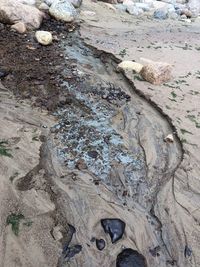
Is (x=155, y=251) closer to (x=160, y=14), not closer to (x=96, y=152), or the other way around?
(x=96, y=152)

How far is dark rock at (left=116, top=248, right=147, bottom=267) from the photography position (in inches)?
124

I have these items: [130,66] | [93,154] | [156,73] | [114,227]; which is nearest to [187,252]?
[114,227]

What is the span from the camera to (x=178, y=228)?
352 centimetres

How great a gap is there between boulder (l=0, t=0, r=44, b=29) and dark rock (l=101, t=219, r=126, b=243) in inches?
184

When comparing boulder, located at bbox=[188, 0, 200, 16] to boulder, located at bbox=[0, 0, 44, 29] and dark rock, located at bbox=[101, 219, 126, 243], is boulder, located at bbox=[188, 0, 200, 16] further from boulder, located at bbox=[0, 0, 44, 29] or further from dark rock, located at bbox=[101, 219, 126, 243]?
dark rock, located at bbox=[101, 219, 126, 243]

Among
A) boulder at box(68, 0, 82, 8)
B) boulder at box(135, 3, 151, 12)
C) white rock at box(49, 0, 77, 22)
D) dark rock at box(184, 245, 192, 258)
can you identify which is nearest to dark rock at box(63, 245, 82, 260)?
dark rock at box(184, 245, 192, 258)

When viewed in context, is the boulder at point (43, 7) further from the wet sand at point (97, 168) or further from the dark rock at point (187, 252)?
the dark rock at point (187, 252)

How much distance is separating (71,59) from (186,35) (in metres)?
3.21

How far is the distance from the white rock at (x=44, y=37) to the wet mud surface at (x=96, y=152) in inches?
4.7

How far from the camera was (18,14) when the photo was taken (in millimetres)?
7000

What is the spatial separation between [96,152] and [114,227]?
3.60 ft

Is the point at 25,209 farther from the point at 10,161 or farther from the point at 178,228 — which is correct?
the point at 178,228

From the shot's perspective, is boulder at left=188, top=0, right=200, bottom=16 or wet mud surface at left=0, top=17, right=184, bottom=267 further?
boulder at left=188, top=0, right=200, bottom=16

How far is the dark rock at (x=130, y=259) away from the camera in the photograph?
3.14 meters
